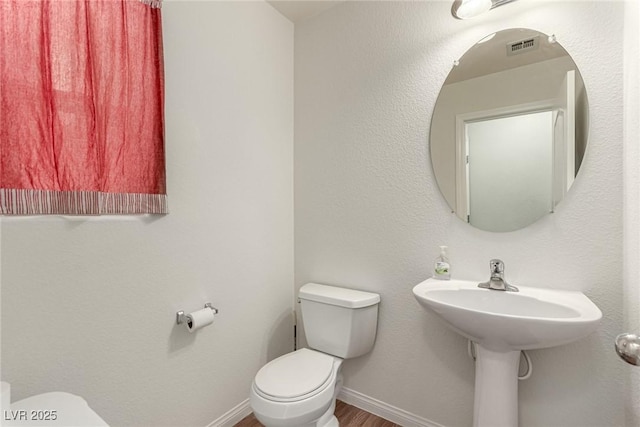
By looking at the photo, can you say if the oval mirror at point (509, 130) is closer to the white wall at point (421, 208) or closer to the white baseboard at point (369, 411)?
the white wall at point (421, 208)

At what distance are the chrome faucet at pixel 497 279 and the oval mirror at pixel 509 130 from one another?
177mm

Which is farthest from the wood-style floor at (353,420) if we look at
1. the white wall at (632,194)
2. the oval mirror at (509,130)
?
the oval mirror at (509,130)

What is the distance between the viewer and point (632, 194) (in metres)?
1.14

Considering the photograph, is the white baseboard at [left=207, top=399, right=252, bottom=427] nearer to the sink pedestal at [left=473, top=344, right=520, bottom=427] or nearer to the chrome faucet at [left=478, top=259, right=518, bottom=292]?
the sink pedestal at [left=473, top=344, right=520, bottom=427]

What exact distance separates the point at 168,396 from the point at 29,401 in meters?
0.60

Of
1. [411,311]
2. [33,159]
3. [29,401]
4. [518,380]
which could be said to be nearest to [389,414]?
[411,311]

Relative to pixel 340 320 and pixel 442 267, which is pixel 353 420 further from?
pixel 442 267

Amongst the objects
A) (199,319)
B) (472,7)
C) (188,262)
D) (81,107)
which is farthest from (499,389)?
(81,107)

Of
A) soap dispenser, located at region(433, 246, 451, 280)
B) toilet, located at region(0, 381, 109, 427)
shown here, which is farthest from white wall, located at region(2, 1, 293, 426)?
soap dispenser, located at region(433, 246, 451, 280)

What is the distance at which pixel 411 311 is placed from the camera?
1.75 m

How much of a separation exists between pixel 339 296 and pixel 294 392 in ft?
1.81

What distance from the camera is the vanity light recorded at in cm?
142

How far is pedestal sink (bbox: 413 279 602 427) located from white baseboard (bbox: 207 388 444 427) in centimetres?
49

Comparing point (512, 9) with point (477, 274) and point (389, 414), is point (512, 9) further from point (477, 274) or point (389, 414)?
point (389, 414)
